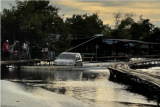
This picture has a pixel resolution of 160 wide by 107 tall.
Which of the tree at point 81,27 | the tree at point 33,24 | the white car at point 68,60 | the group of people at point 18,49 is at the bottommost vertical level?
the white car at point 68,60

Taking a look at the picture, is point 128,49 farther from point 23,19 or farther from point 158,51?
point 23,19

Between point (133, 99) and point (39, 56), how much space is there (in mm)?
23170

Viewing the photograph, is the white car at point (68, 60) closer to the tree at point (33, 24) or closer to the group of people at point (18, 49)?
the group of people at point (18, 49)

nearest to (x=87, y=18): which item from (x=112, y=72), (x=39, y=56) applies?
(x=39, y=56)

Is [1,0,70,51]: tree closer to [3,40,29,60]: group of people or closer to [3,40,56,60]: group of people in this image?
[3,40,56,60]: group of people

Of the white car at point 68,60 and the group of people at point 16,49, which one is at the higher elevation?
the group of people at point 16,49

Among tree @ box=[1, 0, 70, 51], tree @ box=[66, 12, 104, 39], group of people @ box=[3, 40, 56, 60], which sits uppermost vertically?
tree @ box=[66, 12, 104, 39]

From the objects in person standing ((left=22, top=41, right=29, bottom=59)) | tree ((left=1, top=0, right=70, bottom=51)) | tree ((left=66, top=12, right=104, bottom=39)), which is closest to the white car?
person standing ((left=22, top=41, right=29, bottom=59))

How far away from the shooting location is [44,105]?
764 centimetres

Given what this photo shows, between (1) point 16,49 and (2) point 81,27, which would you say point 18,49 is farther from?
(2) point 81,27

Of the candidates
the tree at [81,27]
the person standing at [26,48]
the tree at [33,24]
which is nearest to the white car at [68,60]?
the person standing at [26,48]

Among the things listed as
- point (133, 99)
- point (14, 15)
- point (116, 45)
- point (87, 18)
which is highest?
point (87, 18)

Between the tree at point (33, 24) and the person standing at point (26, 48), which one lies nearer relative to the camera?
the person standing at point (26, 48)

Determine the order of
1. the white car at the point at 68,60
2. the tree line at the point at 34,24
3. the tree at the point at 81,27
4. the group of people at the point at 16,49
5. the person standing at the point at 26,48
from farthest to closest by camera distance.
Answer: the tree at the point at 81,27 < the tree line at the point at 34,24 < the person standing at the point at 26,48 < the group of people at the point at 16,49 < the white car at the point at 68,60
